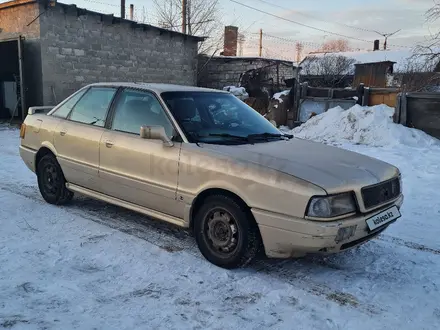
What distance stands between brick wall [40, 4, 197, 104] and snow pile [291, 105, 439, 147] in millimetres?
7706

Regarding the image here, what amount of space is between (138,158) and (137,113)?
0.55 m

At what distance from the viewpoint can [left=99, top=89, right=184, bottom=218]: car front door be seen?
13.3ft

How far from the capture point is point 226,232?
3.71 metres

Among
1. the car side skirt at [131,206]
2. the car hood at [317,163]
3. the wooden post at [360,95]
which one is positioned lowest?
the car side skirt at [131,206]

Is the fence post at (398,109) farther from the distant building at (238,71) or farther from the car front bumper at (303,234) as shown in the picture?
the distant building at (238,71)

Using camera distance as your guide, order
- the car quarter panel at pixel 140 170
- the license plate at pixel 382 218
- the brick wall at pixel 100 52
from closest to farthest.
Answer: the license plate at pixel 382 218 < the car quarter panel at pixel 140 170 < the brick wall at pixel 100 52

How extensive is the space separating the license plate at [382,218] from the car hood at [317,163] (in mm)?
291

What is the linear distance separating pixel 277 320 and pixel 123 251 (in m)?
1.77

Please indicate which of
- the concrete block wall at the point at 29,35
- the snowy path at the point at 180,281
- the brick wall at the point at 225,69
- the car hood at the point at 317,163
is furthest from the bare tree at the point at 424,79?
the concrete block wall at the point at 29,35

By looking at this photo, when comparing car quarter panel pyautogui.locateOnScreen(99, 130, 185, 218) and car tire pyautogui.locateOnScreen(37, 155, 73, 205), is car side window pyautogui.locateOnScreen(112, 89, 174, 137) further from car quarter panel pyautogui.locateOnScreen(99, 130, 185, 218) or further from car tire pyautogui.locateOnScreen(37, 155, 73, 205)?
car tire pyautogui.locateOnScreen(37, 155, 73, 205)

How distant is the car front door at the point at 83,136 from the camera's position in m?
4.82

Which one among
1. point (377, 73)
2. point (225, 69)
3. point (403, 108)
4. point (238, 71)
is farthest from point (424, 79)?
point (377, 73)

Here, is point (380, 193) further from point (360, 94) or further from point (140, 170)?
point (360, 94)

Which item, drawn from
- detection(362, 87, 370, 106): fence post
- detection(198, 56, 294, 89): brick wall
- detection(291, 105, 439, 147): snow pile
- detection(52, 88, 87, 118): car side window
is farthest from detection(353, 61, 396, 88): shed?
detection(52, 88, 87, 118): car side window
